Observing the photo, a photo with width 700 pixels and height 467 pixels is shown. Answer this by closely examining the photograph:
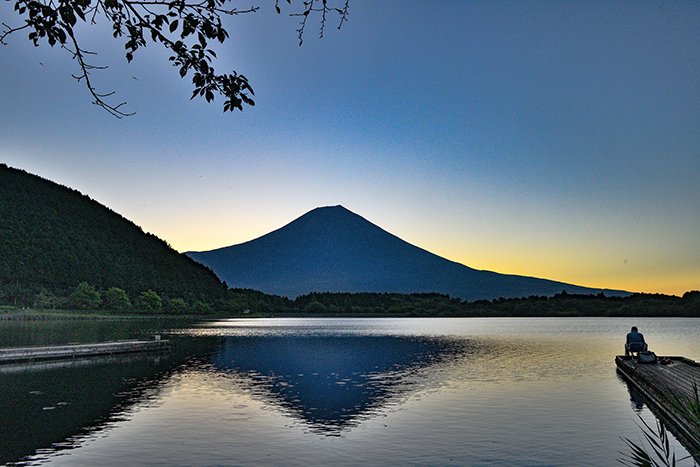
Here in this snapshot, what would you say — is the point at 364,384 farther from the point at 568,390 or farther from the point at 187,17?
the point at 187,17

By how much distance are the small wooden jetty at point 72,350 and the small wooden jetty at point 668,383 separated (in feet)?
162

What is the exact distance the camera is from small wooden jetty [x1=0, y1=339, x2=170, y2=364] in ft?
191

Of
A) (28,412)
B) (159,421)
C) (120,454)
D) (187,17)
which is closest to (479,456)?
(120,454)

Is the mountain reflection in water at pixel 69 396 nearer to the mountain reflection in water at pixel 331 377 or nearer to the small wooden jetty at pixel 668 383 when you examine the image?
the mountain reflection in water at pixel 331 377

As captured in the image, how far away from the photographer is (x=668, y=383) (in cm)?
3697

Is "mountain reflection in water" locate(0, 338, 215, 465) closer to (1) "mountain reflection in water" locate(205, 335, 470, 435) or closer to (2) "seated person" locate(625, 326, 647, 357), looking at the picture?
(1) "mountain reflection in water" locate(205, 335, 470, 435)

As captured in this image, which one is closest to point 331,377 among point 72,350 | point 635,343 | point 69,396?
point 69,396

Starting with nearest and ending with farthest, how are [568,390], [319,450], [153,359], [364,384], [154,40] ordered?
[154,40] → [319,450] → [568,390] → [364,384] → [153,359]

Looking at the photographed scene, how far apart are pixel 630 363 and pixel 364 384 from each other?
2053 cm

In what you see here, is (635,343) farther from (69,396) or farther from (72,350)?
(72,350)

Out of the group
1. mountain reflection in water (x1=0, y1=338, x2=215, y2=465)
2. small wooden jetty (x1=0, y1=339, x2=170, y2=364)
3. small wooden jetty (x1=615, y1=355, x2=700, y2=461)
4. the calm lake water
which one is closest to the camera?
the calm lake water

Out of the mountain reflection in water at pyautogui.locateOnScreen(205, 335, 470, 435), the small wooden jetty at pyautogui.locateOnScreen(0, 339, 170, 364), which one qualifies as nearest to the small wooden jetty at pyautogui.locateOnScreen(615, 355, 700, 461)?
the mountain reflection in water at pyautogui.locateOnScreen(205, 335, 470, 435)

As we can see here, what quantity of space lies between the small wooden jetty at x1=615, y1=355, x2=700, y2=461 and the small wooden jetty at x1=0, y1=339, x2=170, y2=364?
1946 inches

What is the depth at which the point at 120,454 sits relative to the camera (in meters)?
23.5
